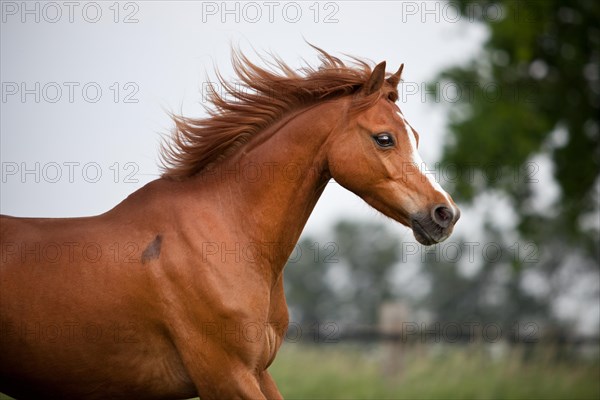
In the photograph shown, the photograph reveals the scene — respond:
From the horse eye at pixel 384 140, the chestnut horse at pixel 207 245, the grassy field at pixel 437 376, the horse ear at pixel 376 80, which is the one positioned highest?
the horse ear at pixel 376 80

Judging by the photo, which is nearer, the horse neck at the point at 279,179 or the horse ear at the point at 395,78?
the horse neck at the point at 279,179

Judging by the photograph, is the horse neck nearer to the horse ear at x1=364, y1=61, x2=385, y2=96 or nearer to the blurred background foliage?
the horse ear at x1=364, y1=61, x2=385, y2=96

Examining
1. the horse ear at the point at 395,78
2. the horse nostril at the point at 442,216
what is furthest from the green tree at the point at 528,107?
the horse nostril at the point at 442,216

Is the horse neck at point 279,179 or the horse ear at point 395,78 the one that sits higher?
the horse ear at point 395,78

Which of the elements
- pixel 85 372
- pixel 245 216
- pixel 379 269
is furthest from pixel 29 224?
pixel 379 269

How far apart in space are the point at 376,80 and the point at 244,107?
870 millimetres

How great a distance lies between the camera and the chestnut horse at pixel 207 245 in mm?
4309

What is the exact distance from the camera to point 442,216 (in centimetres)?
439

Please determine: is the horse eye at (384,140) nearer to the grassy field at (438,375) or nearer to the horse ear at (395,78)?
the horse ear at (395,78)

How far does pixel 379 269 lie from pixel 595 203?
30028mm

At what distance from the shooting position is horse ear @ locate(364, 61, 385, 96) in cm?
471

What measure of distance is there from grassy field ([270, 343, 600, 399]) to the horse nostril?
5534 millimetres

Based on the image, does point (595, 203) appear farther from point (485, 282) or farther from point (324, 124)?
point (485, 282)

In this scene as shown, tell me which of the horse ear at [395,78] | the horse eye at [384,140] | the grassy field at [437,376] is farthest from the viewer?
the grassy field at [437,376]
